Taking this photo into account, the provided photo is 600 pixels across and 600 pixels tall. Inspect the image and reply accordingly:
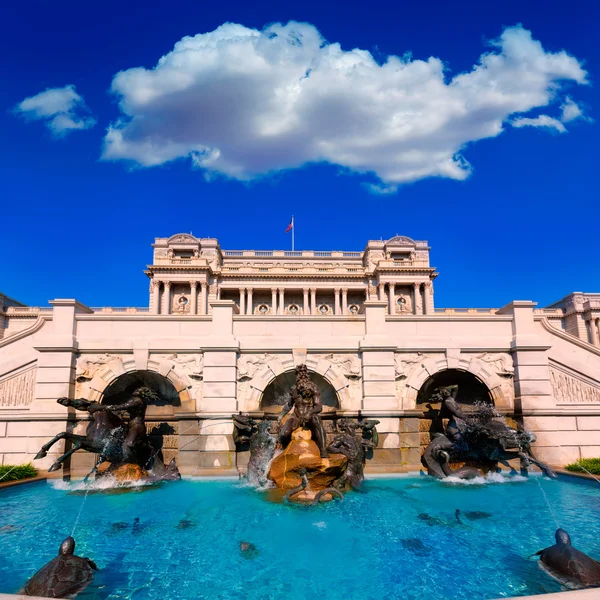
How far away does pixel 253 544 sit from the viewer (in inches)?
297

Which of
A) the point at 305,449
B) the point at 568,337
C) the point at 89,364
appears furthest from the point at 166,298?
the point at 568,337

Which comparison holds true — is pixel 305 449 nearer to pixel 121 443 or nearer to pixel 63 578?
pixel 121 443

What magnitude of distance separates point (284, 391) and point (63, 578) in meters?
11.2

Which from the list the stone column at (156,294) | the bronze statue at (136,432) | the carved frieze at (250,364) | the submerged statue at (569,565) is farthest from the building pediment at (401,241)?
the submerged statue at (569,565)

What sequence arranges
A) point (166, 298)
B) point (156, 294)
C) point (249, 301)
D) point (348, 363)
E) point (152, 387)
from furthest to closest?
point (249, 301) → point (156, 294) → point (166, 298) → point (152, 387) → point (348, 363)

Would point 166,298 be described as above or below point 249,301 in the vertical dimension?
above

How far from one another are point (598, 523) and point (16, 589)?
10.5 m

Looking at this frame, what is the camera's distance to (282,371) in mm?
15281

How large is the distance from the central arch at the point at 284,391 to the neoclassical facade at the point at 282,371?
6cm

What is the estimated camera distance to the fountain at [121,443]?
41.9 feet

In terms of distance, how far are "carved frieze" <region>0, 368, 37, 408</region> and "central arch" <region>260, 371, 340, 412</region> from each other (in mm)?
8299

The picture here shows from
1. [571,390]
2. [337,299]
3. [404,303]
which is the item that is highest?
[337,299]

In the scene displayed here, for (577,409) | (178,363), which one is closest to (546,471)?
(577,409)

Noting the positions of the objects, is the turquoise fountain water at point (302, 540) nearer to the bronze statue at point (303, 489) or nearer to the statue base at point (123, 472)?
the bronze statue at point (303, 489)
